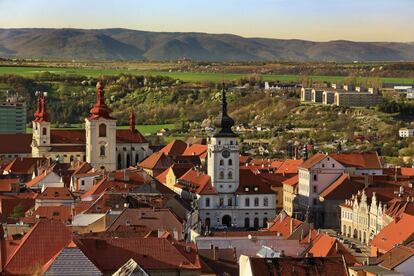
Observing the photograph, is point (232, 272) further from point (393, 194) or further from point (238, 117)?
point (238, 117)

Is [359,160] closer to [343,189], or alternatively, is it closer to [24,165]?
[343,189]

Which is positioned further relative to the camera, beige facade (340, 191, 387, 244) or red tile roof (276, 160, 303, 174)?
red tile roof (276, 160, 303, 174)

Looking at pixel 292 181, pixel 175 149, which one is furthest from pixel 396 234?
pixel 175 149

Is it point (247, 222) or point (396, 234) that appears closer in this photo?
point (396, 234)

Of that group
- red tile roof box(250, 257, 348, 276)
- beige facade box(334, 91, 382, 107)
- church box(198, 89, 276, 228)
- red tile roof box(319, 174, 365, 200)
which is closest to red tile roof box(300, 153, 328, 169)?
red tile roof box(319, 174, 365, 200)

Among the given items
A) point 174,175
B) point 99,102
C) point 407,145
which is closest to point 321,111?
point 407,145

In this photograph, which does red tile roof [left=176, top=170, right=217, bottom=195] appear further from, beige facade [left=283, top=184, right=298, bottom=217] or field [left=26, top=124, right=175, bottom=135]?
field [left=26, top=124, right=175, bottom=135]

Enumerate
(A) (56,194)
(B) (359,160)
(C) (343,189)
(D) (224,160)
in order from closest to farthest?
(A) (56,194) → (C) (343,189) → (D) (224,160) → (B) (359,160)
